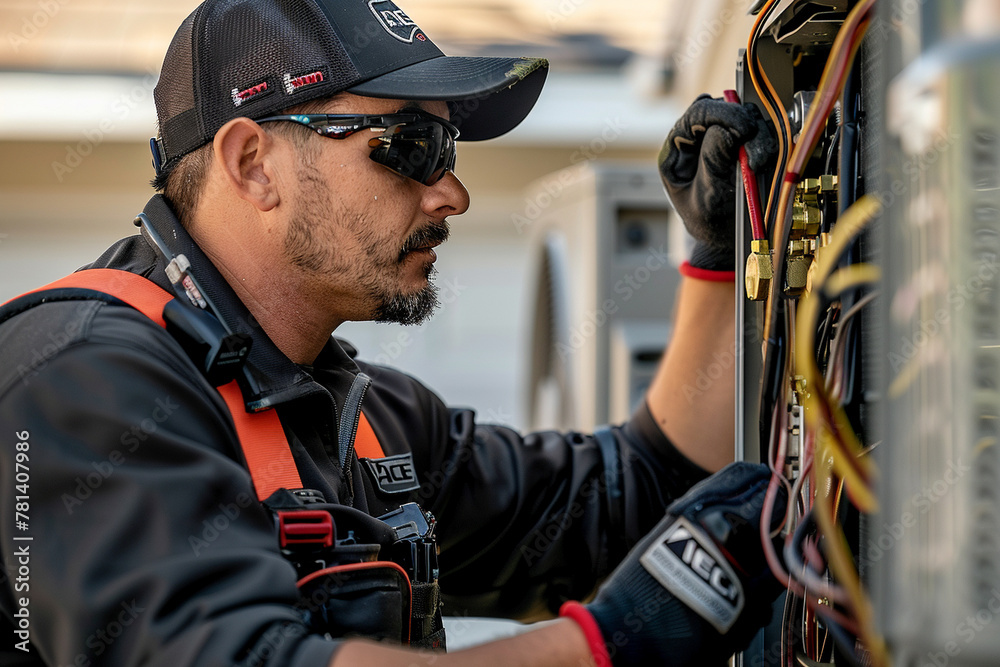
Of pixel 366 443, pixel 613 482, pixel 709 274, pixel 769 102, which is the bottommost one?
pixel 613 482

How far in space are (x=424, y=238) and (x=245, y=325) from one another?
0.97ft

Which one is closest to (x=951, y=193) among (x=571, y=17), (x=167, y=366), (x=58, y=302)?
(x=167, y=366)

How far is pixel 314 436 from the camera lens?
1.28 m

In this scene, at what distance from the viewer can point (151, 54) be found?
6508mm

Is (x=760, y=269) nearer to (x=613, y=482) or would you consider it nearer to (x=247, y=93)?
(x=613, y=482)

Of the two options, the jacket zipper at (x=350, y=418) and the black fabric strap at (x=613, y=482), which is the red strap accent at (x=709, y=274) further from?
the jacket zipper at (x=350, y=418)

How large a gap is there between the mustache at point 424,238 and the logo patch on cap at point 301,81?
252 mm

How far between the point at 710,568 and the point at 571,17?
A: 18.2ft

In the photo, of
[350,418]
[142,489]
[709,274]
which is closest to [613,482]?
[709,274]

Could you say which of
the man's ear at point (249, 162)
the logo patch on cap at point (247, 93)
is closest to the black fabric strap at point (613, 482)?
the man's ear at point (249, 162)

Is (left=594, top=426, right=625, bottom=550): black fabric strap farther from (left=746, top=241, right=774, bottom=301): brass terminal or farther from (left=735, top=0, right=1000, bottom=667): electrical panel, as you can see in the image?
(left=735, top=0, right=1000, bottom=667): electrical panel

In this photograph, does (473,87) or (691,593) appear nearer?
(691,593)

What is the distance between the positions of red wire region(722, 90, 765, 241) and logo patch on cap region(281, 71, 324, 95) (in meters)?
0.57

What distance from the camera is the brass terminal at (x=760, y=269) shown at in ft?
3.71
